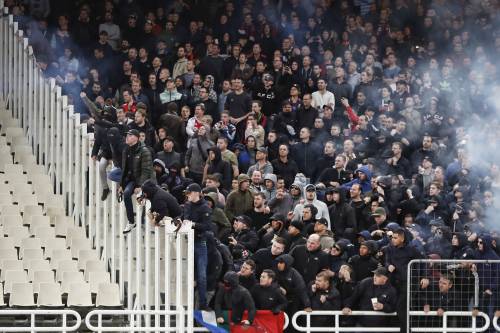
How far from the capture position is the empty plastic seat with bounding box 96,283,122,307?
25234 mm

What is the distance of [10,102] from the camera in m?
29.6

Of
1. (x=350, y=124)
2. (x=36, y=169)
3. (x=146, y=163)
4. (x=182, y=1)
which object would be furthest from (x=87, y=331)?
(x=182, y=1)

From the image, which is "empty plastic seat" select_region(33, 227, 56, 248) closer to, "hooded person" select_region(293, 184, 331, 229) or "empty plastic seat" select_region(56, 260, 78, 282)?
"empty plastic seat" select_region(56, 260, 78, 282)

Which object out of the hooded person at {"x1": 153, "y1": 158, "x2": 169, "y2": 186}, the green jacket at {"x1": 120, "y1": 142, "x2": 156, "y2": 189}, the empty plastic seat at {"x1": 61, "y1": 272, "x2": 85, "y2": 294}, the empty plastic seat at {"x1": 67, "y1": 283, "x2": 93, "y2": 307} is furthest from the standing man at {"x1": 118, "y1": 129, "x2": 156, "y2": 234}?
the empty plastic seat at {"x1": 67, "y1": 283, "x2": 93, "y2": 307}

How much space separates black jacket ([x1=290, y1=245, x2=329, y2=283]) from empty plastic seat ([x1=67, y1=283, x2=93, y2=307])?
266 centimetres

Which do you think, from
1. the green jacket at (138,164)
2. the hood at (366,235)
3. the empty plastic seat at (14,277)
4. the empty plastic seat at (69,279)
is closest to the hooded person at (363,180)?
the hood at (366,235)

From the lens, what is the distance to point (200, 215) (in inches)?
977

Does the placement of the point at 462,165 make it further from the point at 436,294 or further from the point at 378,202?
the point at 436,294

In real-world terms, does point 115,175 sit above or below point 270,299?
above

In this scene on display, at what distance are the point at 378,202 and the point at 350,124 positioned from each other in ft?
10.6

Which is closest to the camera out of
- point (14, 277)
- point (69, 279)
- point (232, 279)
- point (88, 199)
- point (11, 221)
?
point (232, 279)

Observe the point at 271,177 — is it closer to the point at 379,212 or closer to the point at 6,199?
the point at 379,212

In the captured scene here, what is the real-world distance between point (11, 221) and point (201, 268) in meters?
3.47

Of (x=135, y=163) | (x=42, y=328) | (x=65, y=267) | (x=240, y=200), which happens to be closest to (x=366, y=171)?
(x=240, y=200)
